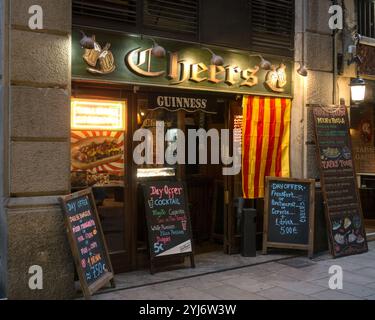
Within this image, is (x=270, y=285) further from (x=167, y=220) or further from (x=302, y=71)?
(x=302, y=71)

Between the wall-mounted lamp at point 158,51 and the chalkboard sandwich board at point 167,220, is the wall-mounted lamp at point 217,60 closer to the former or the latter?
the wall-mounted lamp at point 158,51

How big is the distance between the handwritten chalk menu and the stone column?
482 cm

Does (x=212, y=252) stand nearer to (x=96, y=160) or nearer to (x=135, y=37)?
(x=96, y=160)

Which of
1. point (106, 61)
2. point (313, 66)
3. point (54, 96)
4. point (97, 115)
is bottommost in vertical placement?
point (97, 115)

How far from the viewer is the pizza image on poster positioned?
7246 millimetres

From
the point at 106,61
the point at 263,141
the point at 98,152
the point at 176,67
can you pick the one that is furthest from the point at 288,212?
the point at 106,61

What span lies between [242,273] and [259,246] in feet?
5.19

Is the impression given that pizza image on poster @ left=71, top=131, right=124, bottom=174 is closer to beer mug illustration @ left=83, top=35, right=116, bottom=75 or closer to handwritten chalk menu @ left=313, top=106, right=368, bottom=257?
beer mug illustration @ left=83, top=35, right=116, bottom=75

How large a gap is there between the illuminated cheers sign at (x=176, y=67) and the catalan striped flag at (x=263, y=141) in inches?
9.7

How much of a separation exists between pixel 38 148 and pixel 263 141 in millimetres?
4314

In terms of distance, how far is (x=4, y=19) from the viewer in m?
6.07

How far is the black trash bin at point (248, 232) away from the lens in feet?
28.8

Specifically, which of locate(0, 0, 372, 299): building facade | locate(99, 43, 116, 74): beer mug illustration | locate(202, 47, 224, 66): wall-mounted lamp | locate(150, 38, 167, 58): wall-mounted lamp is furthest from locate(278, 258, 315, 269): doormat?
locate(99, 43, 116, 74): beer mug illustration

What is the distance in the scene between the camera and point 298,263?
8406 mm
